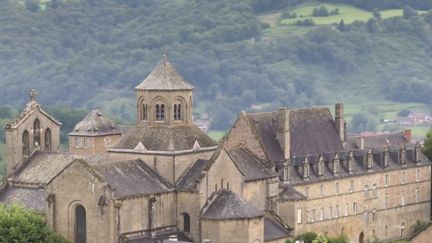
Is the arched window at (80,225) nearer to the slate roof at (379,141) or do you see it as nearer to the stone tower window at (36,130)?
the stone tower window at (36,130)

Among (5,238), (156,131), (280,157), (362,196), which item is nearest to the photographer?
(5,238)

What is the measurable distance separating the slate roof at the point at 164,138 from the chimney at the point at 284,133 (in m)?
8.40

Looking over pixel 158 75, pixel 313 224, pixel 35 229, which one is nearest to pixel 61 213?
pixel 35 229

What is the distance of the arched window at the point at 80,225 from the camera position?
11944cm

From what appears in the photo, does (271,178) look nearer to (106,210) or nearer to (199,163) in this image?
(199,163)

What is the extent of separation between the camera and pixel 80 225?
11975 centimetres

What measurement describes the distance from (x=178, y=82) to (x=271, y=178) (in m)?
8.79

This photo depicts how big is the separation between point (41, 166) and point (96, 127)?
16540mm

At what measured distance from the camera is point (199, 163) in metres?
124

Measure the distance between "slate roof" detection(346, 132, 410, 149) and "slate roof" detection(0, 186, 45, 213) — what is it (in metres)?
25.5

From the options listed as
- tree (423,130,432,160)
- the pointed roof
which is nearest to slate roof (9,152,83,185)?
the pointed roof

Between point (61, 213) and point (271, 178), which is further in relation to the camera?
point (271, 178)

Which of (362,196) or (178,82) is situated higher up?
(178,82)

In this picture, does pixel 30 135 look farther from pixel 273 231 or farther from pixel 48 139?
pixel 273 231
